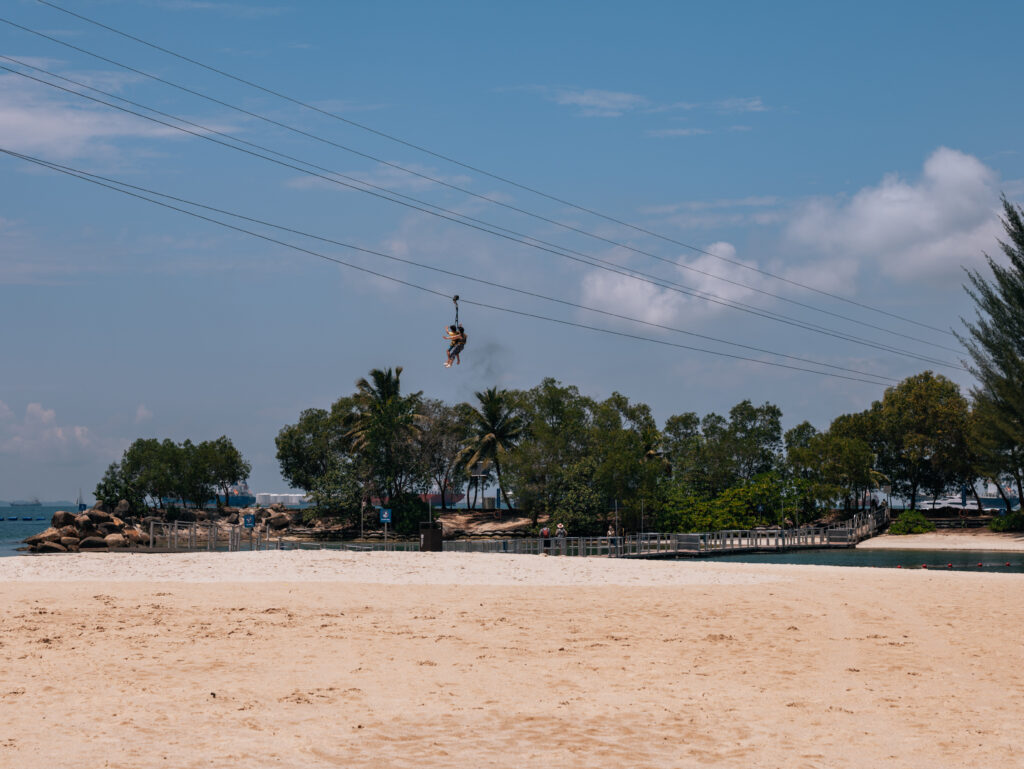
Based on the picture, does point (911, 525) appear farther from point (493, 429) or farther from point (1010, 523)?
point (493, 429)

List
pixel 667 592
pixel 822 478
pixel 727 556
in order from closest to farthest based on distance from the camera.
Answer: pixel 667 592 < pixel 727 556 < pixel 822 478

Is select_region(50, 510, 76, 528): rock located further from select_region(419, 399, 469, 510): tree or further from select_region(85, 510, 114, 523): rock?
select_region(419, 399, 469, 510): tree

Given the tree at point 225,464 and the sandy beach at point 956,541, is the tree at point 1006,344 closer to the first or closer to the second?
the sandy beach at point 956,541

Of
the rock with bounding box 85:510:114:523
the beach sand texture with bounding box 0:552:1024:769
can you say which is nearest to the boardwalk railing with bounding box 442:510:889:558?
the beach sand texture with bounding box 0:552:1024:769

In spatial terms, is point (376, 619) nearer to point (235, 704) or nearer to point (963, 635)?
point (235, 704)

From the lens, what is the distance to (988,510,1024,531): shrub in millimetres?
84375

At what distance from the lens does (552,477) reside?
8238 cm

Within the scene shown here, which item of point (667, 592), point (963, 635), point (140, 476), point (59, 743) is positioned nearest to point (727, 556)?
point (667, 592)

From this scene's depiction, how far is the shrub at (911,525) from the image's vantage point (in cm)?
8588

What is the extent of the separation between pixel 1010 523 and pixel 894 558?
26995 millimetres

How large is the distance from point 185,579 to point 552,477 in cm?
5608

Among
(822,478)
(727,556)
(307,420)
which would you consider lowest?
(727,556)

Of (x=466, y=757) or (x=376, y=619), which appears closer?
(x=466, y=757)

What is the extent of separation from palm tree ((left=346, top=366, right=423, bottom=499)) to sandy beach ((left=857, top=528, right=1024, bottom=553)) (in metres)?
42.8
